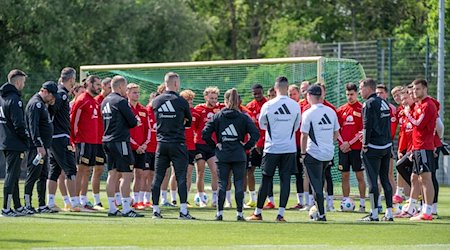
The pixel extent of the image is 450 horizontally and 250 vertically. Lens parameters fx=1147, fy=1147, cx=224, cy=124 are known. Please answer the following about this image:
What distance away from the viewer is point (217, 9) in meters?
61.4

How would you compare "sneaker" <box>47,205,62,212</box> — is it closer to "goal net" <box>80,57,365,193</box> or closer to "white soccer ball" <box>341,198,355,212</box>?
"white soccer ball" <box>341,198,355,212</box>

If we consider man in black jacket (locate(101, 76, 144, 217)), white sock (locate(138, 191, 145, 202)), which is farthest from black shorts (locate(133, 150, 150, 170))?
man in black jacket (locate(101, 76, 144, 217))

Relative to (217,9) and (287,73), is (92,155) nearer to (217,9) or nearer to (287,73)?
(287,73)

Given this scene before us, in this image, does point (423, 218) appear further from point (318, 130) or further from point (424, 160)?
point (318, 130)

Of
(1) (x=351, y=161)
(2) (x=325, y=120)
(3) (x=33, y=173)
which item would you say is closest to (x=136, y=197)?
(3) (x=33, y=173)

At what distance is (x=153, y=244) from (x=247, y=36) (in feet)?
159

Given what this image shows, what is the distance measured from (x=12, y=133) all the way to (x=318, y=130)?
473cm

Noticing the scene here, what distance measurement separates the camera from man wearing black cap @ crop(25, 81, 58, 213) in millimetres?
17844

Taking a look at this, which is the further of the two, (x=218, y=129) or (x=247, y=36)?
(x=247, y=36)

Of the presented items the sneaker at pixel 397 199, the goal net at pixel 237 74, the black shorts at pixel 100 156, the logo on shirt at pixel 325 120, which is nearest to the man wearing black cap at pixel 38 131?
the black shorts at pixel 100 156

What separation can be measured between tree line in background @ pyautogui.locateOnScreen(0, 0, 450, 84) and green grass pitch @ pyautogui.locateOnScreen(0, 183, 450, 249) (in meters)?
16.2

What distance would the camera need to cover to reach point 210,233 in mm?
15414

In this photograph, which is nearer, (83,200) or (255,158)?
(83,200)

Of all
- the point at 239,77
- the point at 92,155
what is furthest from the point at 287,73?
the point at 92,155
